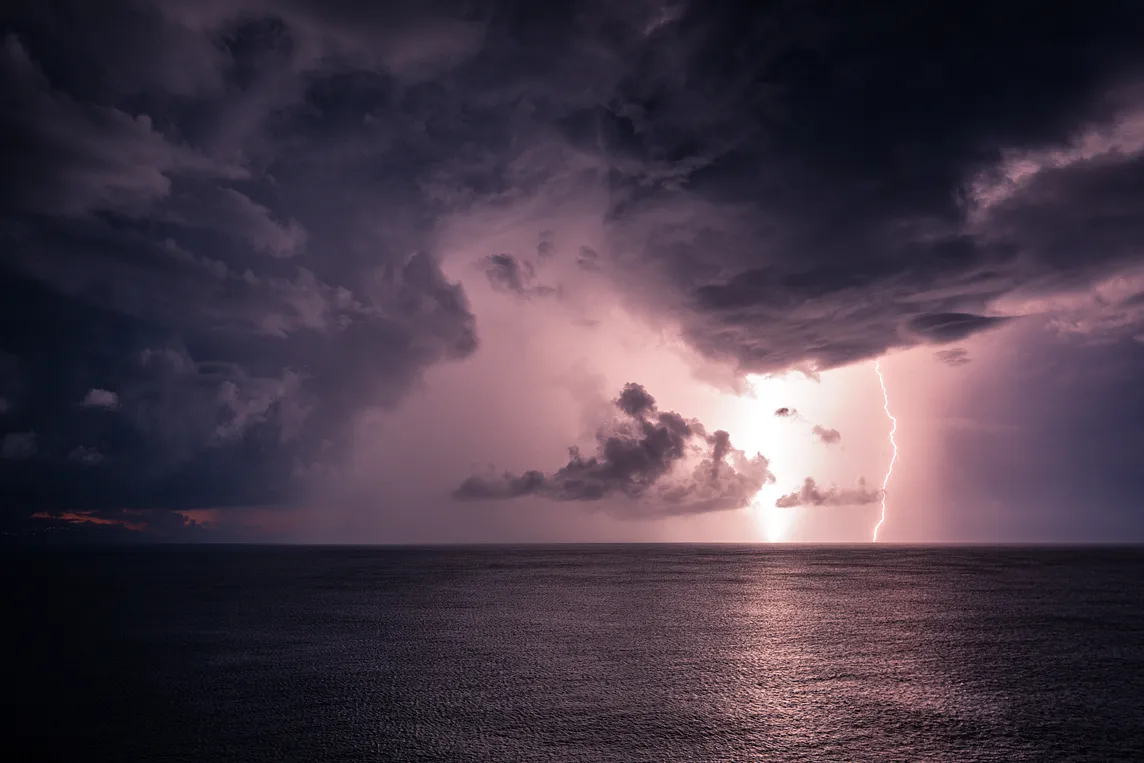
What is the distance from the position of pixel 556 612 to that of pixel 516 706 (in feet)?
94.0

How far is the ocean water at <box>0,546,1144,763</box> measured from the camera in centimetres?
2053

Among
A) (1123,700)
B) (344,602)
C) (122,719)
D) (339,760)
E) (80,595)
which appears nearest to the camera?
(339,760)

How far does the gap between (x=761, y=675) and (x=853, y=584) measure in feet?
199

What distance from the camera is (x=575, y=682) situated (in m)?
27.9

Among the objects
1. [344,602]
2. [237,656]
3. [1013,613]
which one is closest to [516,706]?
[237,656]

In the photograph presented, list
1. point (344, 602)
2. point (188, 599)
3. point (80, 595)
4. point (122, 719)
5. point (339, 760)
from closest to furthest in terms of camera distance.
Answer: point (339, 760), point (122, 719), point (344, 602), point (188, 599), point (80, 595)

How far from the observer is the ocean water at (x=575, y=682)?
2053cm

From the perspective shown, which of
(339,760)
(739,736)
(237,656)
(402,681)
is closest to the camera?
(339,760)

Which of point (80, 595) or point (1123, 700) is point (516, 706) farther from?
point (80, 595)

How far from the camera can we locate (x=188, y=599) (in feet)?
218

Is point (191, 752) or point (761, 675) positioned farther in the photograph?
point (761, 675)

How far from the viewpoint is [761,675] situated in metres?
29.5

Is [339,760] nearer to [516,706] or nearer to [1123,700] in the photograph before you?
[516,706]

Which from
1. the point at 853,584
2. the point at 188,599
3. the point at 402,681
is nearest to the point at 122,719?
the point at 402,681
